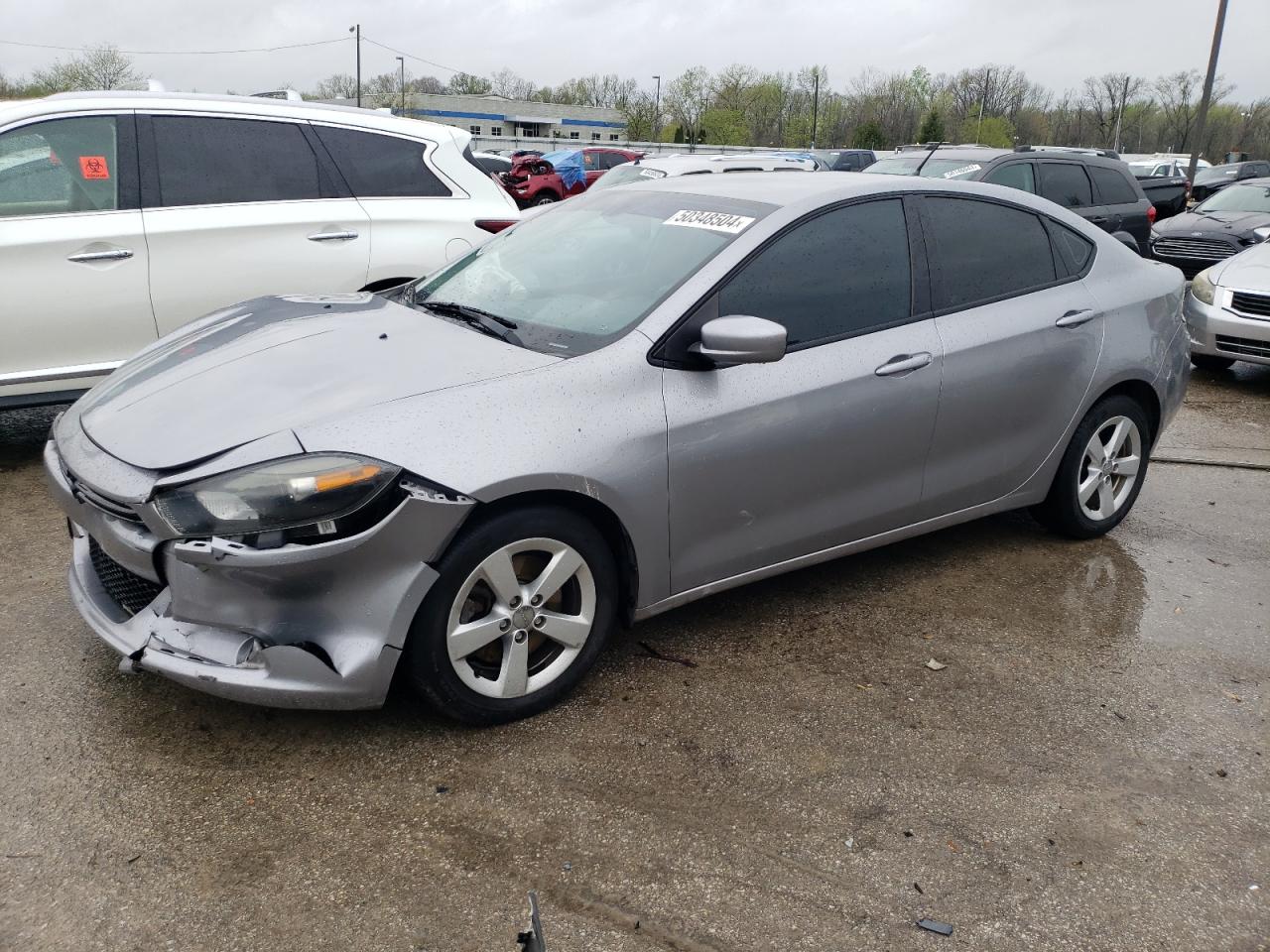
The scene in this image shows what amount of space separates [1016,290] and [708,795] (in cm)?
250

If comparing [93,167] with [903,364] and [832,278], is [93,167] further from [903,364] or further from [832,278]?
[903,364]

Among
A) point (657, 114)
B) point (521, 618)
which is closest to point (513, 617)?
point (521, 618)

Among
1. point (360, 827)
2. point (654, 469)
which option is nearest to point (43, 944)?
point (360, 827)

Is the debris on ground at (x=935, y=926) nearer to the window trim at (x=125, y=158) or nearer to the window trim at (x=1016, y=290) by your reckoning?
the window trim at (x=1016, y=290)

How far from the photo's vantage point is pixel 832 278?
12.1 feet

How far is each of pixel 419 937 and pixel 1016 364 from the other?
303 cm

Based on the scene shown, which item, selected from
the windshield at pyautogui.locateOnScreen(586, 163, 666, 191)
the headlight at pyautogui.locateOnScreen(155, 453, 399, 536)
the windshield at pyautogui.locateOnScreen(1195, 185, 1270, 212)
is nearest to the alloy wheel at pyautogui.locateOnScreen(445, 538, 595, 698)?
the headlight at pyautogui.locateOnScreen(155, 453, 399, 536)

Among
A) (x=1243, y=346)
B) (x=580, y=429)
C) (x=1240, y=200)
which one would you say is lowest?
(x=1243, y=346)

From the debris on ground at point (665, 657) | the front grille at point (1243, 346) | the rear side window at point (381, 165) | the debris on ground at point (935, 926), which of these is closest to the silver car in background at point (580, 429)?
the debris on ground at point (665, 657)

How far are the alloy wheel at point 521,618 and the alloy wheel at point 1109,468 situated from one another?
2.55 m

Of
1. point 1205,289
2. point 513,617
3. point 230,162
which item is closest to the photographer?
point 513,617

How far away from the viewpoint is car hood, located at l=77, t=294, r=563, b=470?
2.85 m

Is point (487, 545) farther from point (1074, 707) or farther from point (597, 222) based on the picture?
point (1074, 707)

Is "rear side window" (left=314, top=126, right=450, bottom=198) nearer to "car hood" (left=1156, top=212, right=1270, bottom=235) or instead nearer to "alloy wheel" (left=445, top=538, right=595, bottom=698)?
"alloy wheel" (left=445, top=538, right=595, bottom=698)
